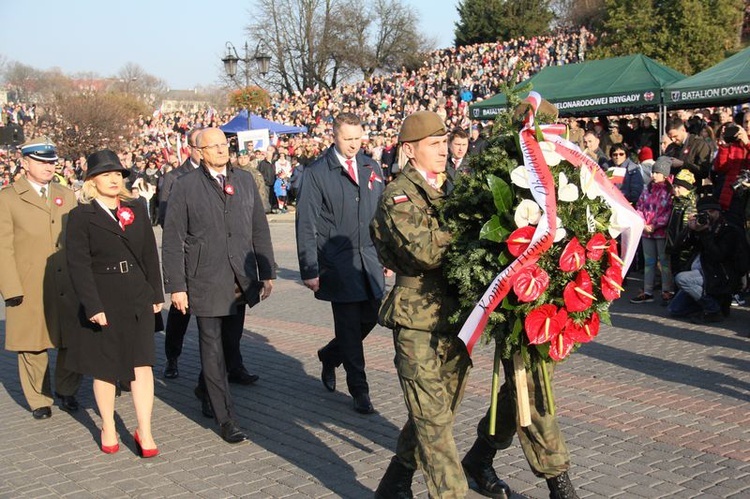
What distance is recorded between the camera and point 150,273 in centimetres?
616

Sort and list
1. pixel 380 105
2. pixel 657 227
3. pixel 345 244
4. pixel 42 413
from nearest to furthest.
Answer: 1. pixel 345 244
2. pixel 42 413
3. pixel 657 227
4. pixel 380 105

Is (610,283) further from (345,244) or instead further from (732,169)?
(732,169)

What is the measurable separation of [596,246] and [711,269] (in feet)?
20.8

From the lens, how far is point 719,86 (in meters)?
13.7

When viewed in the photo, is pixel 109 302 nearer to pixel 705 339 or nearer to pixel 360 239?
pixel 360 239

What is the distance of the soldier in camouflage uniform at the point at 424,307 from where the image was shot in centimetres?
412

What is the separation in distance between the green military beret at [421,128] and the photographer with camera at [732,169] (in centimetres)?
620

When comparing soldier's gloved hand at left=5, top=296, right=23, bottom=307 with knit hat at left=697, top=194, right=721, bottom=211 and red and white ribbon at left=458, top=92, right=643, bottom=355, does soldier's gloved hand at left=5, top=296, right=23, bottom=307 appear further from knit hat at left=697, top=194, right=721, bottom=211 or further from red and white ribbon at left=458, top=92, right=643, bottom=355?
knit hat at left=697, top=194, right=721, bottom=211

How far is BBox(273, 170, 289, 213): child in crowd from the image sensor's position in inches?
1094

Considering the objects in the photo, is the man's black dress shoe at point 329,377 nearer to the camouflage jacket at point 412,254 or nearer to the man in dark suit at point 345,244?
the man in dark suit at point 345,244

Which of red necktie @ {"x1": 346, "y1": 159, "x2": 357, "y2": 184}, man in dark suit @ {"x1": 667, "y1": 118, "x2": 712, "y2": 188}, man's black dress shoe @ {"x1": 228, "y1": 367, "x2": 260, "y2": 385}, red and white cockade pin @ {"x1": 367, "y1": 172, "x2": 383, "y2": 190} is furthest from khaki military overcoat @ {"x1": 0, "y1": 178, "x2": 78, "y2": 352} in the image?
man in dark suit @ {"x1": 667, "y1": 118, "x2": 712, "y2": 188}

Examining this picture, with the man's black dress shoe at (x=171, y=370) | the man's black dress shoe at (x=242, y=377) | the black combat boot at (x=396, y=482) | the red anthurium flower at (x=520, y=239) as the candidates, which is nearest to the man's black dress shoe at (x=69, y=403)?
the man's black dress shoe at (x=171, y=370)

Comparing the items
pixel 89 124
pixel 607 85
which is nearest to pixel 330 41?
pixel 89 124

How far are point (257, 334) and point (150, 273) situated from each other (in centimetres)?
386
